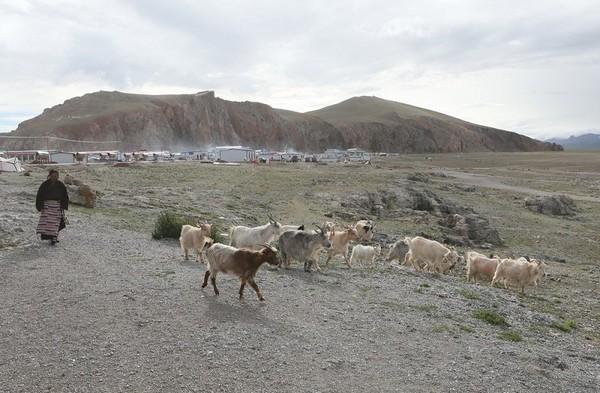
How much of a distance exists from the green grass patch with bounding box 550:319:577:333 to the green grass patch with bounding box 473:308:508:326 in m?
1.48

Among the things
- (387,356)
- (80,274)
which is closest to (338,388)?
(387,356)

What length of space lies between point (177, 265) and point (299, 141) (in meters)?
171

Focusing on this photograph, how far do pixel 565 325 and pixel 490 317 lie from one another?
7.30ft

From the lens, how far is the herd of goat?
993 centimetres

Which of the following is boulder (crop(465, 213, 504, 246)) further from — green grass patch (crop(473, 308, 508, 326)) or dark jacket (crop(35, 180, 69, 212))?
dark jacket (crop(35, 180, 69, 212))

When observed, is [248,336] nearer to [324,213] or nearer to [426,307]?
[426,307]

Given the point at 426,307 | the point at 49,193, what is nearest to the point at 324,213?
the point at 49,193

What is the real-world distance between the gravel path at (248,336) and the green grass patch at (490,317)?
213 millimetres

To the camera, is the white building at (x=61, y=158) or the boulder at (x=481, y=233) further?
the white building at (x=61, y=158)

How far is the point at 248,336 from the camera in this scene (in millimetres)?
8250

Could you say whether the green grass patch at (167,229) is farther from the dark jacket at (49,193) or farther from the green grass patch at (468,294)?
the green grass patch at (468,294)

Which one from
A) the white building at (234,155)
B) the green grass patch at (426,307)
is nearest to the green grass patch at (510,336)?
the green grass patch at (426,307)

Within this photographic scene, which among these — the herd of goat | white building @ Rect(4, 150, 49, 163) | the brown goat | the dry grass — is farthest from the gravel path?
white building @ Rect(4, 150, 49, 163)

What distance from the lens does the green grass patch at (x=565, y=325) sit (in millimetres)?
11680
